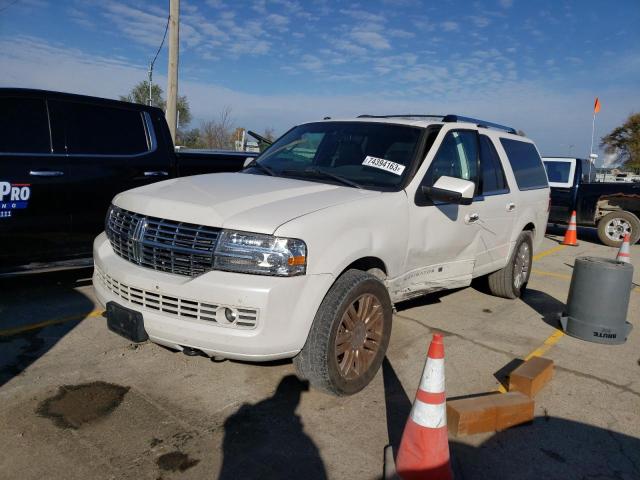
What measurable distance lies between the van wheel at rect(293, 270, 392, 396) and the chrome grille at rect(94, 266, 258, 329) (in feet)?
1.43

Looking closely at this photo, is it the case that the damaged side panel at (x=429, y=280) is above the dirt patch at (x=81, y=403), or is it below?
above

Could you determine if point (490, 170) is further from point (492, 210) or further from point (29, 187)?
point (29, 187)

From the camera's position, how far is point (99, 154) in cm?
555

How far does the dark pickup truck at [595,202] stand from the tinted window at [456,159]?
7.78m

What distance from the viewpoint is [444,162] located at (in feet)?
14.9

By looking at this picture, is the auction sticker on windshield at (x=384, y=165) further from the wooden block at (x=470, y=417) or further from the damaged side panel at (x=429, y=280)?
the wooden block at (x=470, y=417)

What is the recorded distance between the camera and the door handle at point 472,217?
4.73 m

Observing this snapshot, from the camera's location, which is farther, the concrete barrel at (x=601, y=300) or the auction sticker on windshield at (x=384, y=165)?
the concrete barrel at (x=601, y=300)

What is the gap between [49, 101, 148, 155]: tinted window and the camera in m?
5.28

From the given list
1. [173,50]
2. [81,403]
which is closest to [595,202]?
[173,50]

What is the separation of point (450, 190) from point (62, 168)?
362cm

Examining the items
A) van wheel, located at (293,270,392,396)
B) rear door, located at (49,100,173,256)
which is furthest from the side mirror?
rear door, located at (49,100,173,256)

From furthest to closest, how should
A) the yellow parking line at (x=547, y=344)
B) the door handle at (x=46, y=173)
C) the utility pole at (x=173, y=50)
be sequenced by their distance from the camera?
the utility pole at (x=173, y=50) → the door handle at (x=46, y=173) → the yellow parking line at (x=547, y=344)

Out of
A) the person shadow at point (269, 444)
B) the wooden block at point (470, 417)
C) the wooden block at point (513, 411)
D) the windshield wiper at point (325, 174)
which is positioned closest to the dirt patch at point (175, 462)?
the person shadow at point (269, 444)
